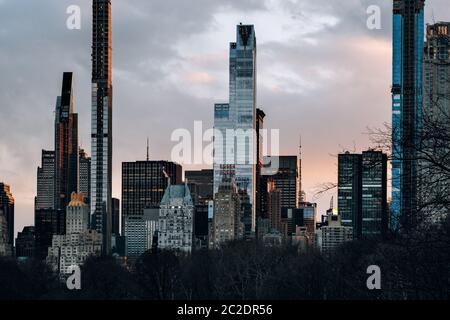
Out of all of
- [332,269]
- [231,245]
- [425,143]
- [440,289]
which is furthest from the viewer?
[231,245]

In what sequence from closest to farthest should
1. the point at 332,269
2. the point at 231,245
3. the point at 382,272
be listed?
the point at 382,272
the point at 332,269
the point at 231,245

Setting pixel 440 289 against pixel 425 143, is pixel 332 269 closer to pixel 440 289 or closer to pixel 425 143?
pixel 440 289

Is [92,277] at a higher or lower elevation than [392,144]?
lower

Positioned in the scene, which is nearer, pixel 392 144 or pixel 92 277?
pixel 392 144
